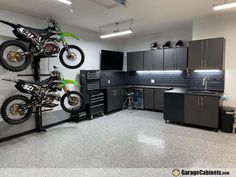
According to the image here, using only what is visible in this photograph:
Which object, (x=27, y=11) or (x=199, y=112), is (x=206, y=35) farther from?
(x=27, y=11)

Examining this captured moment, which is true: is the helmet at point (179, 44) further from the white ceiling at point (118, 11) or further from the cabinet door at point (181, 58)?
the white ceiling at point (118, 11)

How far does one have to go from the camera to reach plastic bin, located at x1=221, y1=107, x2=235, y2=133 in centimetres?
422

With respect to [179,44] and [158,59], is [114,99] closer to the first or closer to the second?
[158,59]

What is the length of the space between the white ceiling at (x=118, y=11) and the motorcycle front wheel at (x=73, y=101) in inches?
83.9

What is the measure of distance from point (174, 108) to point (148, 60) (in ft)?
8.49

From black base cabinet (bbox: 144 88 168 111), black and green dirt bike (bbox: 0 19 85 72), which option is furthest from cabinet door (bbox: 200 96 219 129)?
black and green dirt bike (bbox: 0 19 85 72)

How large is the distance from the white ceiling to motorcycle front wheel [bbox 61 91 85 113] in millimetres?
2131

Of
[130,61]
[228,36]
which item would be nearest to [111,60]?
[130,61]

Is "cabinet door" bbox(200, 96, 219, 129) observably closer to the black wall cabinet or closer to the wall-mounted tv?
the black wall cabinet

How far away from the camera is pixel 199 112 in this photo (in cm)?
456

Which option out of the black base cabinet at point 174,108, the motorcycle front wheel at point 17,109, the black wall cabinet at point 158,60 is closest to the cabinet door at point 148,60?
the black wall cabinet at point 158,60

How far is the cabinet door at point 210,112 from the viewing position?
→ 14.2ft

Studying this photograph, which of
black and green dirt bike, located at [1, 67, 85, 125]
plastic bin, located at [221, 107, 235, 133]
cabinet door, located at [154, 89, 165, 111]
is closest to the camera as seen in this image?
black and green dirt bike, located at [1, 67, 85, 125]

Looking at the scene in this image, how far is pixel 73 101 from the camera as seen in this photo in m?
4.87
